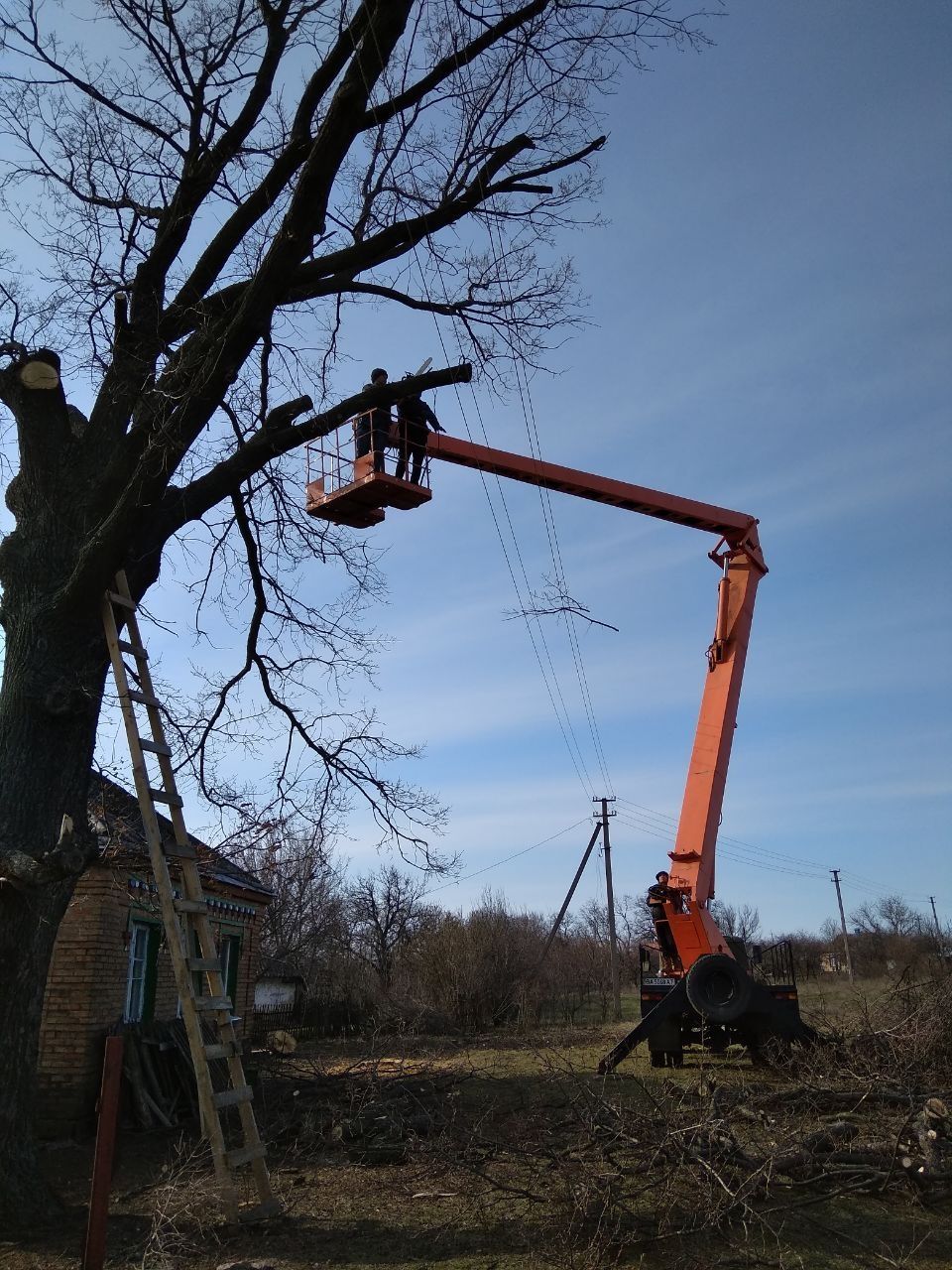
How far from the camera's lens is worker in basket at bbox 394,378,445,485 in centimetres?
928

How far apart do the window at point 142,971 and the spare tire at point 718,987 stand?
684 cm

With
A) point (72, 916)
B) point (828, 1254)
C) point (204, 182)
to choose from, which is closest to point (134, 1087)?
point (72, 916)

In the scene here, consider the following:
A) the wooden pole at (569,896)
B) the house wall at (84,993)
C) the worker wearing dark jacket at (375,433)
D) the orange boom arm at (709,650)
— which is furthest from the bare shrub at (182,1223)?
the wooden pole at (569,896)

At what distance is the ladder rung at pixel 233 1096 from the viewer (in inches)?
225

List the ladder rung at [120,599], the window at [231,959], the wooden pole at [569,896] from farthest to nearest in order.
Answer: the wooden pole at [569,896] < the window at [231,959] < the ladder rung at [120,599]

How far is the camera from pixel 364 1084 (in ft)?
33.5

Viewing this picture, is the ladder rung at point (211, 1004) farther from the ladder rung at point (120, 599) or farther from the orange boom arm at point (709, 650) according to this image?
the orange boom arm at point (709, 650)

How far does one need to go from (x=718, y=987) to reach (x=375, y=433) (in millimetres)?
7536

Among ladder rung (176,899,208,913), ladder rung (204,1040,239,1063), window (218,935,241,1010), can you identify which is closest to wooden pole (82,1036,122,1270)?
ladder rung (204,1040,239,1063)

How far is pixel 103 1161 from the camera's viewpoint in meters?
4.69

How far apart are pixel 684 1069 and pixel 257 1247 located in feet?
27.0

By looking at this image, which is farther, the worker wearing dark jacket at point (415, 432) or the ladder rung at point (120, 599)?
the worker wearing dark jacket at point (415, 432)

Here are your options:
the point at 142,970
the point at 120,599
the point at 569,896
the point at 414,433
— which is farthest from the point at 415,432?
the point at 569,896

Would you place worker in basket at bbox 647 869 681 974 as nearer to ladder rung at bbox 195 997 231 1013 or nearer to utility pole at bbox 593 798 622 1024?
ladder rung at bbox 195 997 231 1013
